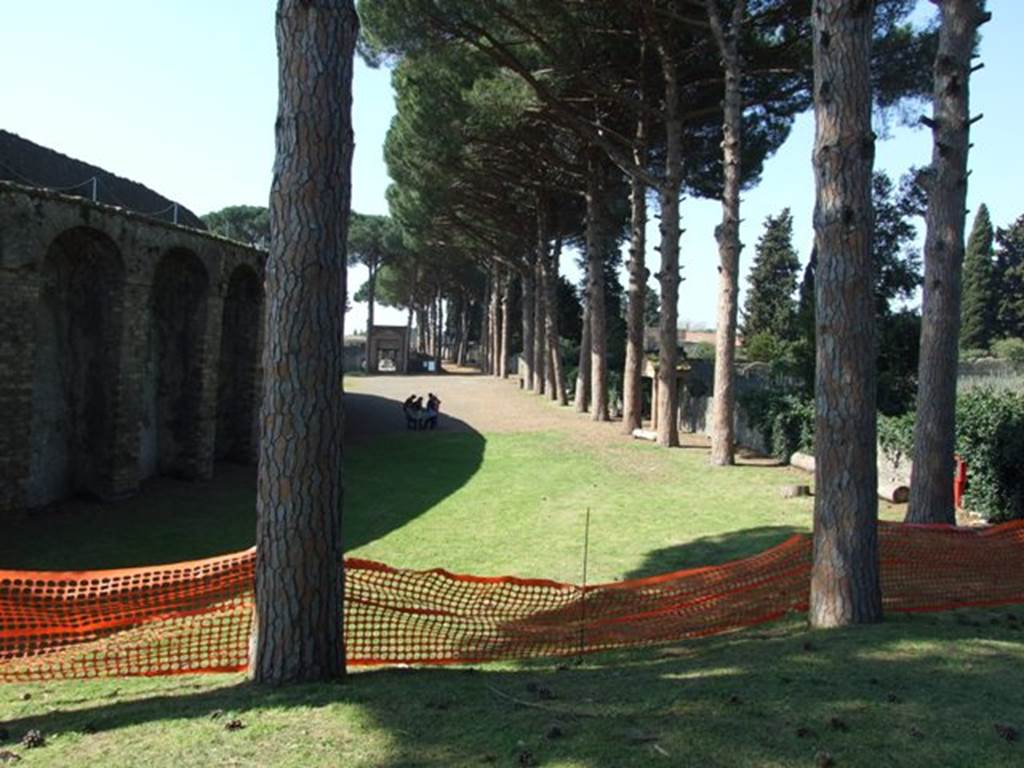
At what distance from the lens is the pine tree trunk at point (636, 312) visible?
2098 cm

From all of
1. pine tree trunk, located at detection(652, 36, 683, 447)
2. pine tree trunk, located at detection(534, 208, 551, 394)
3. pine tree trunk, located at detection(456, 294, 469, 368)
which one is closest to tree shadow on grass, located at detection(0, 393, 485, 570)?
pine tree trunk, located at detection(652, 36, 683, 447)

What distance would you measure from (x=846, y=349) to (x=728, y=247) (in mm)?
10776

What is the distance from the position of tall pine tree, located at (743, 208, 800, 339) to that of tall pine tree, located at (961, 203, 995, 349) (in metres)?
10.6

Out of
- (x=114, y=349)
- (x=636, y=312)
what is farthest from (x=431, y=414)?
(x=114, y=349)

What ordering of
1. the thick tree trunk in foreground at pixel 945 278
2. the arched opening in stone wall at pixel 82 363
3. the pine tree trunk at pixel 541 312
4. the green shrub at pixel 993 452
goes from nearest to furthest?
the thick tree trunk in foreground at pixel 945 278
the green shrub at pixel 993 452
the arched opening in stone wall at pixel 82 363
the pine tree trunk at pixel 541 312

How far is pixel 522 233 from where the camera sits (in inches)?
1341

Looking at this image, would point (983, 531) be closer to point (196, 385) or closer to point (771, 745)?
point (771, 745)

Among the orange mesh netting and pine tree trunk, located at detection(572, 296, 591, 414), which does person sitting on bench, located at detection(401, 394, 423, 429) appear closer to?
pine tree trunk, located at detection(572, 296, 591, 414)

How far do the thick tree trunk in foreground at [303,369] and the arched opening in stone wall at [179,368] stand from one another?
33.4 ft

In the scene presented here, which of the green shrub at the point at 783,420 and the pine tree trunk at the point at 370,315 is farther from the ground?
the pine tree trunk at the point at 370,315

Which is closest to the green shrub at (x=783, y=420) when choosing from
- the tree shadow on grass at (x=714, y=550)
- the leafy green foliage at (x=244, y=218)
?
the tree shadow on grass at (x=714, y=550)

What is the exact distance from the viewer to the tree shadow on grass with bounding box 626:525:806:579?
9.04 m

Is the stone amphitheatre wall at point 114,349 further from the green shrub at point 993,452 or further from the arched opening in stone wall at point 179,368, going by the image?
the green shrub at point 993,452

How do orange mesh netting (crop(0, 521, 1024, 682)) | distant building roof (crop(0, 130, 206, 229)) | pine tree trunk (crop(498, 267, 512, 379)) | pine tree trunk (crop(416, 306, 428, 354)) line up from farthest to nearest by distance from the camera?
pine tree trunk (crop(416, 306, 428, 354)) < pine tree trunk (crop(498, 267, 512, 379)) < distant building roof (crop(0, 130, 206, 229)) < orange mesh netting (crop(0, 521, 1024, 682))
